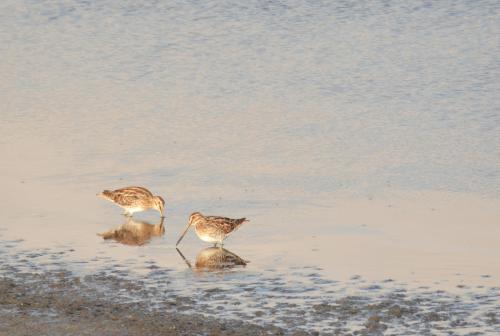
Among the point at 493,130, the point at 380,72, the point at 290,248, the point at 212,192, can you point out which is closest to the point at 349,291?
the point at 290,248

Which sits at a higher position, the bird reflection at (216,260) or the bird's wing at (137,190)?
the bird's wing at (137,190)

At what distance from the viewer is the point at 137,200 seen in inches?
754

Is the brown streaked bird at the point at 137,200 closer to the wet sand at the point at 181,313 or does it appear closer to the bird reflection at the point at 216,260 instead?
the bird reflection at the point at 216,260

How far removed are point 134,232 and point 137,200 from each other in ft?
2.14

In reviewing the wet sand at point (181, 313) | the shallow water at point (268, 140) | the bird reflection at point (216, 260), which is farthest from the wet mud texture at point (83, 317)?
the bird reflection at point (216, 260)

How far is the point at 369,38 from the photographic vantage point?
32.6 metres

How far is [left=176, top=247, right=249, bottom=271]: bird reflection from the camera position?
55.1ft

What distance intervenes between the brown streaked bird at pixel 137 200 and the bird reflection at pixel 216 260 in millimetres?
1501

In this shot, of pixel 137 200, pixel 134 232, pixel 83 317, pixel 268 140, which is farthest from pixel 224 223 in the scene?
pixel 268 140

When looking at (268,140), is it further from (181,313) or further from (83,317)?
(83,317)

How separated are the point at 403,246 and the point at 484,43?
15.0 m

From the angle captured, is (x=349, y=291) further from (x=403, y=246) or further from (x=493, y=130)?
(x=493, y=130)

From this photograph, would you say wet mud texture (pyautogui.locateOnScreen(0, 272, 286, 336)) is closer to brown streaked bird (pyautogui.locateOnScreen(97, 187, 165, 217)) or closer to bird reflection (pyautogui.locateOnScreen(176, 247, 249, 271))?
bird reflection (pyautogui.locateOnScreen(176, 247, 249, 271))

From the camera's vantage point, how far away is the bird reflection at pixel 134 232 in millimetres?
18109
